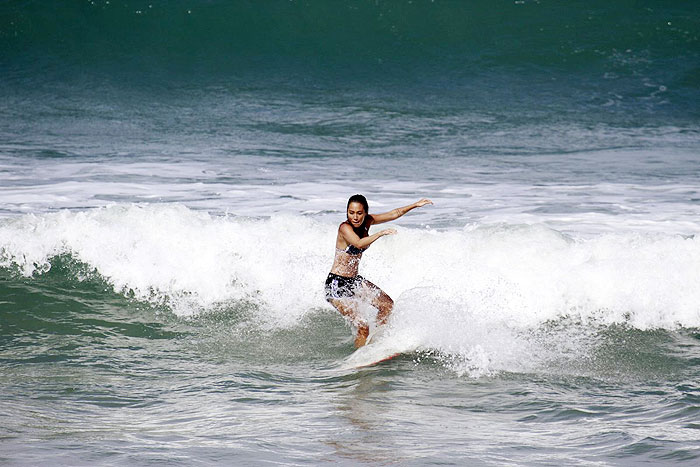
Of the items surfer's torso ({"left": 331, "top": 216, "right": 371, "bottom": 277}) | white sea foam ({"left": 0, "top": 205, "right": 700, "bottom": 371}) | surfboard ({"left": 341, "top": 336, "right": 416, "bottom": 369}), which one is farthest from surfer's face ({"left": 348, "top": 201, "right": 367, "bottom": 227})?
surfboard ({"left": 341, "top": 336, "right": 416, "bottom": 369})

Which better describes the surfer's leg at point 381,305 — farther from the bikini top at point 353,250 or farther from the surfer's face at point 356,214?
the surfer's face at point 356,214

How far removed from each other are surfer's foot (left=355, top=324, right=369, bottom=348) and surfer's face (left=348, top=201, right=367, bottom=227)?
2.57 feet

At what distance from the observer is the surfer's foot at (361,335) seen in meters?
6.36

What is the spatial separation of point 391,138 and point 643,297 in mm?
7830

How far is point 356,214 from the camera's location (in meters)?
6.04

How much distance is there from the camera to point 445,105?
16.5 meters

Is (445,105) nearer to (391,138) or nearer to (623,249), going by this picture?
(391,138)

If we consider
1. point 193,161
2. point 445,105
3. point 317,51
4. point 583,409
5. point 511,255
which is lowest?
point 583,409

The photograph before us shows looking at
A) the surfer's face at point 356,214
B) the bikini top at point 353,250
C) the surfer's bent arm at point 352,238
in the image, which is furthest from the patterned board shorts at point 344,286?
the surfer's face at point 356,214

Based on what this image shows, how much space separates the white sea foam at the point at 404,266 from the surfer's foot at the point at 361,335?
0.22 m

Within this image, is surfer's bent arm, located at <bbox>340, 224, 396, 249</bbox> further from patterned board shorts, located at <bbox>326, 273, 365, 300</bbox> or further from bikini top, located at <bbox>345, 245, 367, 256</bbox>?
patterned board shorts, located at <bbox>326, 273, 365, 300</bbox>

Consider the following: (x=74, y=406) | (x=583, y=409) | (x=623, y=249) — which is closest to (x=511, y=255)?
(x=623, y=249)

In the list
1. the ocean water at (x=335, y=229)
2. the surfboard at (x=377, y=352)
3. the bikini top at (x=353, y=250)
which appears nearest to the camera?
the ocean water at (x=335, y=229)

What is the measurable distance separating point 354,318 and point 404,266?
1855mm
